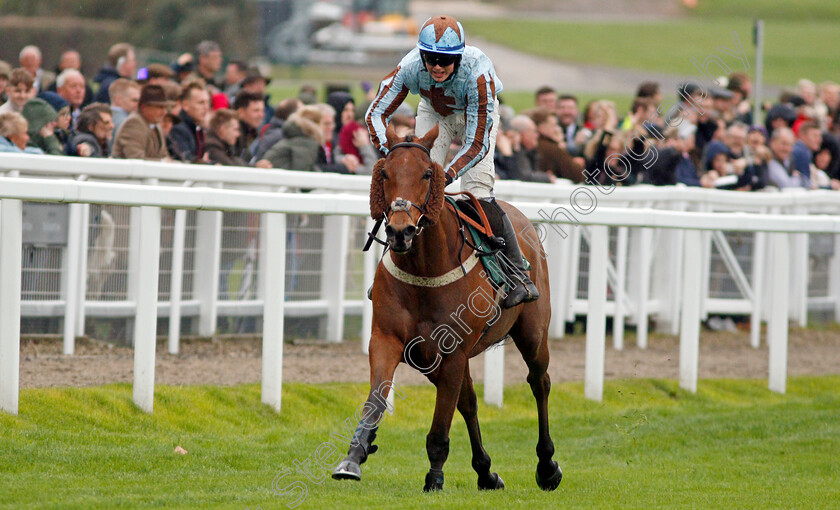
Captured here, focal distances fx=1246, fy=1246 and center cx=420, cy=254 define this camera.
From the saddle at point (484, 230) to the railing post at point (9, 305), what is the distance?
7.88 feet

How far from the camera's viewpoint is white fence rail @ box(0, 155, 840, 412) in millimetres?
7297

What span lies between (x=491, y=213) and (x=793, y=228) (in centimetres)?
→ 402

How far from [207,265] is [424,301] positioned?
3.63 metres

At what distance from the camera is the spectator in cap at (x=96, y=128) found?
1001cm

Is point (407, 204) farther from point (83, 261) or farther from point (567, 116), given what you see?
point (567, 116)

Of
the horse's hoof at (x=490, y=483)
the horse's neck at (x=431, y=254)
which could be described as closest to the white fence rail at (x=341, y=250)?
the horse's hoof at (x=490, y=483)

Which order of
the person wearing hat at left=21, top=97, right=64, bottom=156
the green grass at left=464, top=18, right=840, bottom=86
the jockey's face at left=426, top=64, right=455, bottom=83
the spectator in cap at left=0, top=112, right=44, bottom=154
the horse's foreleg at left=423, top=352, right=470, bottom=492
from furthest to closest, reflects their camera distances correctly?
1. the green grass at left=464, top=18, right=840, bottom=86
2. the person wearing hat at left=21, top=97, right=64, bottom=156
3. the spectator in cap at left=0, top=112, right=44, bottom=154
4. the jockey's face at left=426, top=64, right=455, bottom=83
5. the horse's foreleg at left=423, top=352, right=470, bottom=492

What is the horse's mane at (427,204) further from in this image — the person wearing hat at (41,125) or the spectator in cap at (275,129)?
the spectator in cap at (275,129)

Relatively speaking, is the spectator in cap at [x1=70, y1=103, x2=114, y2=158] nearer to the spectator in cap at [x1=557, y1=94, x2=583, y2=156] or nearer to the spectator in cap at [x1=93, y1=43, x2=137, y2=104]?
the spectator in cap at [x1=93, y1=43, x2=137, y2=104]

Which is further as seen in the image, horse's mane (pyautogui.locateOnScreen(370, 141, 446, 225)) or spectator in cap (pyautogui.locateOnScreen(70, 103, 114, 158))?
spectator in cap (pyautogui.locateOnScreen(70, 103, 114, 158))

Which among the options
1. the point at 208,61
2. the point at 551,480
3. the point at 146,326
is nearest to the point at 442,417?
the point at 551,480

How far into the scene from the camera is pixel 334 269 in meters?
9.88

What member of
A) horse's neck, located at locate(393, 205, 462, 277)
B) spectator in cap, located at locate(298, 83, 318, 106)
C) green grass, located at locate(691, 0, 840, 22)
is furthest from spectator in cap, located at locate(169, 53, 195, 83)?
green grass, located at locate(691, 0, 840, 22)

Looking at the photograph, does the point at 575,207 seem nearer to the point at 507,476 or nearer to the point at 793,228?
the point at 793,228
